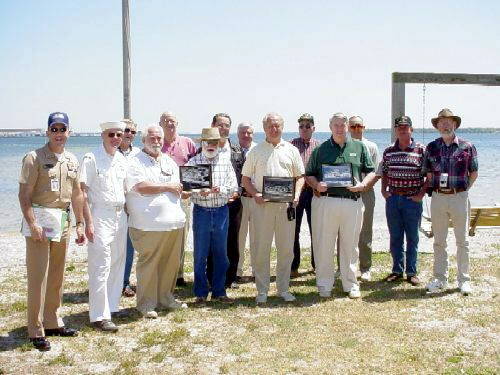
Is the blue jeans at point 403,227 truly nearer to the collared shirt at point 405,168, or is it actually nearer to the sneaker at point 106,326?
the collared shirt at point 405,168

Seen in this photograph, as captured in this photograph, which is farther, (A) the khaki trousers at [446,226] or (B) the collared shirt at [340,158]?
(A) the khaki trousers at [446,226]

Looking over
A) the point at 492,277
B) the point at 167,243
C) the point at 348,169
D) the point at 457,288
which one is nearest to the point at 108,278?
the point at 167,243

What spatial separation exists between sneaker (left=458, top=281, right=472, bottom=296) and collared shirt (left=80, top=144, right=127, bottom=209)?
418 cm

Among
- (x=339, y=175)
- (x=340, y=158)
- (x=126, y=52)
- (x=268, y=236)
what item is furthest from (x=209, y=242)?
(x=126, y=52)

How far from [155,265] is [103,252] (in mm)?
687

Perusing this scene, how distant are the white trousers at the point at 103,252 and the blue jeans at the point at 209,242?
0.94 m

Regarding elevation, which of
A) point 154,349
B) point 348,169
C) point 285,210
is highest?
point 348,169

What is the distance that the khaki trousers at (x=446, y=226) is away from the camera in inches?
268

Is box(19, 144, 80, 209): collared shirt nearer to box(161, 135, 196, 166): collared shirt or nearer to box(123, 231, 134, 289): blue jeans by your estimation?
box(123, 231, 134, 289): blue jeans

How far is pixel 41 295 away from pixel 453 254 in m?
6.84

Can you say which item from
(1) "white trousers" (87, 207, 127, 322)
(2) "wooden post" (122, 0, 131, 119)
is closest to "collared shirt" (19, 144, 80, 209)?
(1) "white trousers" (87, 207, 127, 322)

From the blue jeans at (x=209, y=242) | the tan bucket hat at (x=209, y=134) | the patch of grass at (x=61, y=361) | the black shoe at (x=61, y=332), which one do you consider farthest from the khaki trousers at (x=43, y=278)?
the tan bucket hat at (x=209, y=134)

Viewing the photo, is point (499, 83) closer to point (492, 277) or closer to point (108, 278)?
point (492, 277)

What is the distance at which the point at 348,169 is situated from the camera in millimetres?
6562
